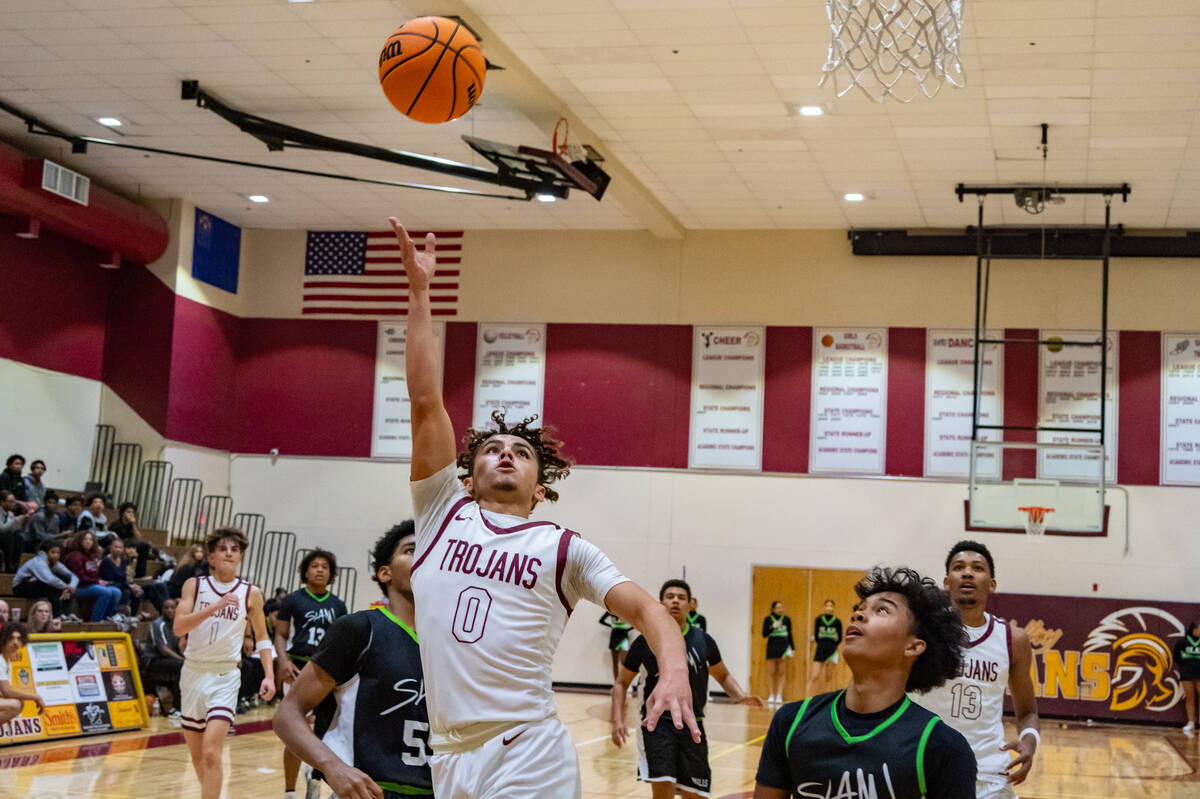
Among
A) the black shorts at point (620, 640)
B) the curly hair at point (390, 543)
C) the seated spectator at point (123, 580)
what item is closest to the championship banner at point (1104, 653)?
the black shorts at point (620, 640)

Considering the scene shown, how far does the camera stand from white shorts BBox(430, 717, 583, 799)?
130 inches

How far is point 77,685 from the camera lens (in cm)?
1299

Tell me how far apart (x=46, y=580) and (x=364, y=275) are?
335 inches

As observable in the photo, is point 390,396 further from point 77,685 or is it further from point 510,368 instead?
point 77,685

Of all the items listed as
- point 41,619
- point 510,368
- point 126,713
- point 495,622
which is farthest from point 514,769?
point 510,368

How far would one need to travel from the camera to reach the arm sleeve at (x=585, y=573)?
3336 millimetres

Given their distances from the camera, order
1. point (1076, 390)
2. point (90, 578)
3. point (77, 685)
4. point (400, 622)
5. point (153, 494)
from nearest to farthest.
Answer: point (400, 622) → point (77, 685) → point (90, 578) → point (1076, 390) → point (153, 494)

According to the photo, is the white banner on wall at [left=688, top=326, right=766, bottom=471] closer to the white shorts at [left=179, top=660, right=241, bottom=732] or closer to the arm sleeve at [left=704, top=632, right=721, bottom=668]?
the arm sleeve at [left=704, top=632, right=721, bottom=668]

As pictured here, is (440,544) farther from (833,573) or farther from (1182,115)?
(833,573)

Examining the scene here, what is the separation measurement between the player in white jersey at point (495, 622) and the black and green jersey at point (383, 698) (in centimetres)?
70

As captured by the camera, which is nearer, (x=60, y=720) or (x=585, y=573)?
(x=585, y=573)

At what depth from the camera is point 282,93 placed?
15148 mm

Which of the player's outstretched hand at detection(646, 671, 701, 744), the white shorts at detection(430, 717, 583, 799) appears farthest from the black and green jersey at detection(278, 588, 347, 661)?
the player's outstretched hand at detection(646, 671, 701, 744)

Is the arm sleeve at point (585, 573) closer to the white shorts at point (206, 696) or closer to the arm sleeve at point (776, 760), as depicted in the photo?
the arm sleeve at point (776, 760)
